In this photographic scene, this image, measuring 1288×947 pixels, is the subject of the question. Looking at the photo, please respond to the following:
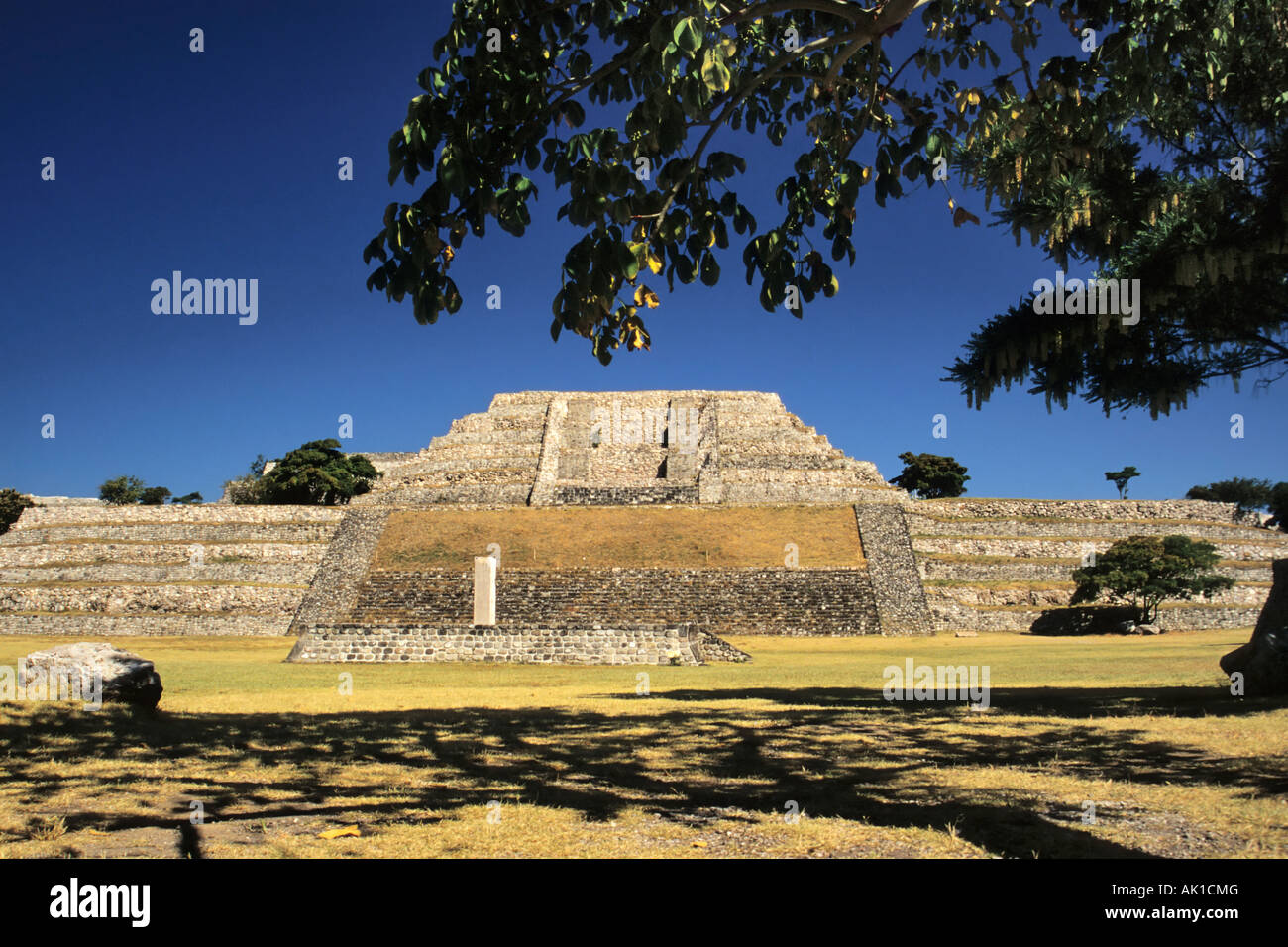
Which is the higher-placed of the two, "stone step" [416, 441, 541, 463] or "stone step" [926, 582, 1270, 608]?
"stone step" [416, 441, 541, 463]

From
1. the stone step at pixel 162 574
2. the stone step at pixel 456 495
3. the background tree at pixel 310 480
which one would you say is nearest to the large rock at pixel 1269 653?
the stone step at pixel 162 574

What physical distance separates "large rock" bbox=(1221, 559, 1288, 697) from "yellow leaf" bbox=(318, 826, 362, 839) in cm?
878

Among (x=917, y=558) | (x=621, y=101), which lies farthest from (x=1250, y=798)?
(x=917, y=558)

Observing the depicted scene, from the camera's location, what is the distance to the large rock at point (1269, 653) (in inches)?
343

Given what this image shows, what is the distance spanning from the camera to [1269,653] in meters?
8.81

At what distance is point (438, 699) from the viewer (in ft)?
36.4

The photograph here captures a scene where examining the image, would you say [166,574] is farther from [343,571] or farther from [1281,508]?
[1281,508]

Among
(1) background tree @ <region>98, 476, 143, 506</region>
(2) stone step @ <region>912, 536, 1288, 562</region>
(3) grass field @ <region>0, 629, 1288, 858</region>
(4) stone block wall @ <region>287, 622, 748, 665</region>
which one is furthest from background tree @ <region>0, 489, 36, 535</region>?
(3) grass field @ <region>0, 629, 1288, 858</region>

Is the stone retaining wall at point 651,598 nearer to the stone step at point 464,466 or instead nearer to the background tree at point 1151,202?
the stone step at point 464,466

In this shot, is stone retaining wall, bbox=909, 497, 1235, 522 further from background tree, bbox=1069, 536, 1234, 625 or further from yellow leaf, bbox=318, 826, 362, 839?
yellow leaf, bbox=318, 826, 362, 839

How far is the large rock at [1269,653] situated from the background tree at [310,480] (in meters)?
47.5

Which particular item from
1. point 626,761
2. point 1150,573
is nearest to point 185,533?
point 626,761

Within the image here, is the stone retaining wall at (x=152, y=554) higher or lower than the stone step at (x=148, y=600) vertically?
higher

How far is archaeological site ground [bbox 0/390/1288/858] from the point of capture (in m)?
4.35
